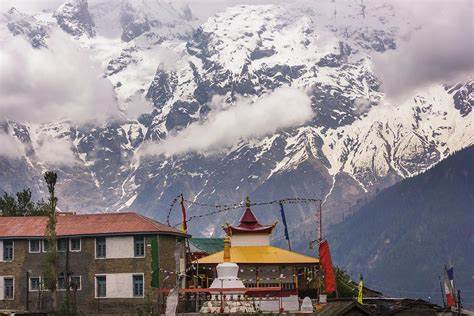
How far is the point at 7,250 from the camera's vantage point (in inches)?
4882

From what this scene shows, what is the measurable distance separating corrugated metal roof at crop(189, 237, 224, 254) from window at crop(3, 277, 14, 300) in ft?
134

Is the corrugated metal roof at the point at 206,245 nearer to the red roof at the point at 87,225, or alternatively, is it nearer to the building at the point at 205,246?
the building at the point at 205,246

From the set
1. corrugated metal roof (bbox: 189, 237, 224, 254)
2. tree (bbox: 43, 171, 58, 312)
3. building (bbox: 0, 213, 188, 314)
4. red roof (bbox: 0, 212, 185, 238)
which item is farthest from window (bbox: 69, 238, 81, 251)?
corrugated metal roof (bbox: 189, 237, 224, 254)

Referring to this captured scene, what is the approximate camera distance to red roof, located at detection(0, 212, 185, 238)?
393ft

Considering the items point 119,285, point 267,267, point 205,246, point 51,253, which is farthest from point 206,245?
point 51,253

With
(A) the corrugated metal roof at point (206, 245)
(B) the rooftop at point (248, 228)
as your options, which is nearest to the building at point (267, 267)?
(B) the rooftop at point (248, 228)

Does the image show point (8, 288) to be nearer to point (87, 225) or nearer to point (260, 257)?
point (87, 225)

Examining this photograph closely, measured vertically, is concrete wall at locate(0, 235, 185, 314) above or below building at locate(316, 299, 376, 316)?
above

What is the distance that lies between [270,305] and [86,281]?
3311 cm

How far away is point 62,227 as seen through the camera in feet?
405

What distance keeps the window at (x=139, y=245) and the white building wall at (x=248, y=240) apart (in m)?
23.2

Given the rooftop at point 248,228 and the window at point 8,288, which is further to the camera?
the rooftop at point 248,228

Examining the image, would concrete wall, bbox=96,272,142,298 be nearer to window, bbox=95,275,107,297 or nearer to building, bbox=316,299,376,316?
window, bbox=95,275,107,297

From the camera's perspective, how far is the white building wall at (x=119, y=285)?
119 meters
